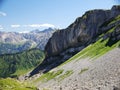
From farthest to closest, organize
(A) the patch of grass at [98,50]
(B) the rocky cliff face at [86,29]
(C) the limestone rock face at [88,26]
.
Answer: (C) the limestone rock face at [88,26] < (B) the rocky cliff face at [86,29] < (A) the patch of grass at [98,50]

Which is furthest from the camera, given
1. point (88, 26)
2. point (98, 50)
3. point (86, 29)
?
point (88, 26)

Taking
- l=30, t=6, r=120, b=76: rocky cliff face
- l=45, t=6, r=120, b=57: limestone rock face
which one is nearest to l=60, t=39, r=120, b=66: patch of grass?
l=30, t=6, r=120, b=76: rocky cliff face

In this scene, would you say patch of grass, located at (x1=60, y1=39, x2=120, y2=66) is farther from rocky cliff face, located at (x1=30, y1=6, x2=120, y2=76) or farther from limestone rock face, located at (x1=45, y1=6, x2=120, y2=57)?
limestone rock face, located at (x1=45, y1=6, x2=120, y2=57)

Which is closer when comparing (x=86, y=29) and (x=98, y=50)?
(x=98, y=50)

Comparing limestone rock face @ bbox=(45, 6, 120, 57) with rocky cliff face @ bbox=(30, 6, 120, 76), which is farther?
limestone rock face @ bbox=(45, 6, 120, 57)

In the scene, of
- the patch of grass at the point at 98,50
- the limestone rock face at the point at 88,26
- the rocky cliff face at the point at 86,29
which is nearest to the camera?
the patch of grass at the point at 98,50

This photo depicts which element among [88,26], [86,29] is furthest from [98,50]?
[88,26]

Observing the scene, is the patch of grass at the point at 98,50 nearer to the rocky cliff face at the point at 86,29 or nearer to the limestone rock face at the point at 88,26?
the rocky cliff face at the point at 86,29

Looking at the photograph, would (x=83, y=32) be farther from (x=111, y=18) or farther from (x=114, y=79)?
(x=114, y=79)

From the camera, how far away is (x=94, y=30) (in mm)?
172000

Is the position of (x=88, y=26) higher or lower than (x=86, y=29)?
higher

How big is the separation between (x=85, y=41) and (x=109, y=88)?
126m

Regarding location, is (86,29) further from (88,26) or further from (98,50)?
(98,50)

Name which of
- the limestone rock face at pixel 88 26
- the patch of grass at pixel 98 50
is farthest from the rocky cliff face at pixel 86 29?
the patch of grass at pixel 98 50
